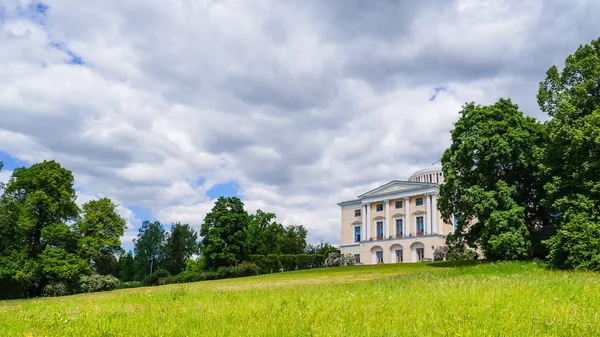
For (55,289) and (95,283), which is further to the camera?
(95,283)

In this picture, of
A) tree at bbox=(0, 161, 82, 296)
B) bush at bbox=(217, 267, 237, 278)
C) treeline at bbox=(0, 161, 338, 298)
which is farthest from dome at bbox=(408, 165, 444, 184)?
tree at bbox=(0, 161, 82, 296)

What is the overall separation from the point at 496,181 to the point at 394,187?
3949cm

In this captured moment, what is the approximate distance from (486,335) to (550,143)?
96.3 feet

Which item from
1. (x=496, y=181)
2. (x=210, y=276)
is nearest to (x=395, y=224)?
(x=210, y=276)

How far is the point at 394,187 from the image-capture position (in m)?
75.9

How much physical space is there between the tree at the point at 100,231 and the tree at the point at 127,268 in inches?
1381

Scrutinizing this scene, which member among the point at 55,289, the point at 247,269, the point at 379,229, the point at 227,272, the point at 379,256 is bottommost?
the point at 55,289

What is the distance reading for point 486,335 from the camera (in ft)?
21.1

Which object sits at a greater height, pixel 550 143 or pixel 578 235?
pixel 550 143

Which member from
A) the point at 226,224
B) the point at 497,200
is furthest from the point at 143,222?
the point at 497,200

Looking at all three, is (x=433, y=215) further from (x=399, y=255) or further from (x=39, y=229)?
(x=39, y=229)

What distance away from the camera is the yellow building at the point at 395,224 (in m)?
70.4

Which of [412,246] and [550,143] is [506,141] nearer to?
[550,143]

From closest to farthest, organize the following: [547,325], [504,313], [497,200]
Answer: [547,325] < [504,313] < [497,200]
